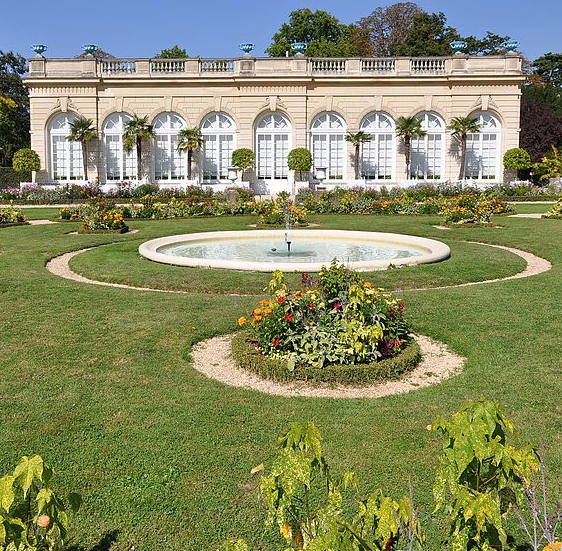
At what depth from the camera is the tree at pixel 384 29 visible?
4975 centimetres

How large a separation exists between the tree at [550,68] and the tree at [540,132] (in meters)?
14.7

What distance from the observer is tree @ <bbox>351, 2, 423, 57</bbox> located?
49.8 meters

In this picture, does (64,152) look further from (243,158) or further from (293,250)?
(293,250)

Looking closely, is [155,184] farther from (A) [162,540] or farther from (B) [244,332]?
(A) [162,540]

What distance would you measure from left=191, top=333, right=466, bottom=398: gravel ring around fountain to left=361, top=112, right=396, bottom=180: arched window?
28328 millimetres

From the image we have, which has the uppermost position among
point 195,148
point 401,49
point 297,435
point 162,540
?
point 401,49

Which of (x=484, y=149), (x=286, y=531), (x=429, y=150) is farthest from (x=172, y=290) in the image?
(x=484, y=149)

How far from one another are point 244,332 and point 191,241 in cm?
871

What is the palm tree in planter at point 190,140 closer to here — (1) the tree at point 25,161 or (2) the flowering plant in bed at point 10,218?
(1) the tree at point 25,161

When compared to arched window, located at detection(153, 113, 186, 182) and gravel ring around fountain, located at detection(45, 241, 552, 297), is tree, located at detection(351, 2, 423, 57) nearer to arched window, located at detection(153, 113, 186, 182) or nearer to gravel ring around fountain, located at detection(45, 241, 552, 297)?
arched window, located at detection(153, 113, 186, 182)

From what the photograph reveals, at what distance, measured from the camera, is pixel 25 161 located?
107 ft

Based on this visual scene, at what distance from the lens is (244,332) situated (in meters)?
7.12

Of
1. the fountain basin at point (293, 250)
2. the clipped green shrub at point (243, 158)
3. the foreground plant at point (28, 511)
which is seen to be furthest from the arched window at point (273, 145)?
the foreground plant at point (28, 511)

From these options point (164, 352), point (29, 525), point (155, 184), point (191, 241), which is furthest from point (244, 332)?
point (155, 184)
